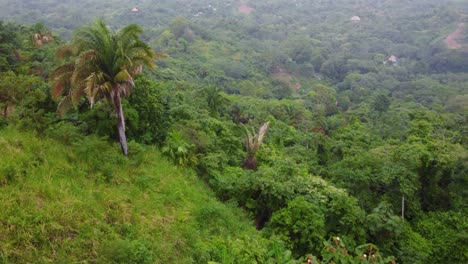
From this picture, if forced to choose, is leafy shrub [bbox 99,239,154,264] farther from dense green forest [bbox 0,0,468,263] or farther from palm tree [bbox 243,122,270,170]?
palm tree [bbox 243,122,270,170]

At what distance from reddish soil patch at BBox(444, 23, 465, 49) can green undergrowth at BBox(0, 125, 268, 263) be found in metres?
63.1

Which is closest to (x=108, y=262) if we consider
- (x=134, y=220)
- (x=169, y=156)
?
(x=134, y=220)

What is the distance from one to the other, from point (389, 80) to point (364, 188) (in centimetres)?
4210

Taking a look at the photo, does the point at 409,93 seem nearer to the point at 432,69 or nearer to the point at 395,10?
the point at 432,69

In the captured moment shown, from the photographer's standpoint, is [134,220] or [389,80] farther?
[389,80]

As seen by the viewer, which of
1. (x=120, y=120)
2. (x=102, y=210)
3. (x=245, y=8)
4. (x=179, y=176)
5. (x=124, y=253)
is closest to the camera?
(x=124, y=253)

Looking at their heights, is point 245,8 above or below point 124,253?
below

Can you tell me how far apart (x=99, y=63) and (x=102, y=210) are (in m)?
3.22

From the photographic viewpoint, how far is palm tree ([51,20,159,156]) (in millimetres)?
7832

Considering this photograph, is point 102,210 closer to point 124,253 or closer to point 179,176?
point 124,253

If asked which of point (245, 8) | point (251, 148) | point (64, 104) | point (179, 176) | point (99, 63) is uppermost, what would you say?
point (99, 63)

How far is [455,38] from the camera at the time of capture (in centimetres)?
6172

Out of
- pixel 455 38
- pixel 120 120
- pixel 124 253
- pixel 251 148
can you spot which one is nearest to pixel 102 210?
pixel 124 253

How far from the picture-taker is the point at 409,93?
43875 millimetres
